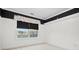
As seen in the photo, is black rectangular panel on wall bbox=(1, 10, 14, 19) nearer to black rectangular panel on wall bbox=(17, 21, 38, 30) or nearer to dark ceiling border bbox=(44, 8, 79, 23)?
black rectangular panel on wall bbox=(17, 21, 38, 30)

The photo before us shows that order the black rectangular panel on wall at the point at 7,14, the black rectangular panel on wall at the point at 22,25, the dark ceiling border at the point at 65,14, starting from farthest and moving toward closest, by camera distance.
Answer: the black rectangular panel on wall at the point at 22,25
the black rectangular panel on wall at the point at 7,14
the dark ceiling border at the point at 65,14

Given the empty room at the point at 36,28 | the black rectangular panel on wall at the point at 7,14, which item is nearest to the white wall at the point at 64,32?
the empty room at the point at 36,28

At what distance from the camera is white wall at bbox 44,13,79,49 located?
2.66 metres

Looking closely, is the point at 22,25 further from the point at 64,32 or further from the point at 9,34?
the point at 64,32

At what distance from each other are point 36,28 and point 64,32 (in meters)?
1.56

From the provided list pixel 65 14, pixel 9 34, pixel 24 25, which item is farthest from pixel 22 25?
pixel 65 14

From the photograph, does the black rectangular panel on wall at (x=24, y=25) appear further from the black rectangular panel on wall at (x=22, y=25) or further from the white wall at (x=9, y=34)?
the white wall at (x=9, y=34)

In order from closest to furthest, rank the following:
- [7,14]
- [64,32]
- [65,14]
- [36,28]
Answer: [7,14], [65,14], [64,32], [36,28]

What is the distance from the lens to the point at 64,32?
3127 mm

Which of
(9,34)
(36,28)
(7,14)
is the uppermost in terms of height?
(7,14)

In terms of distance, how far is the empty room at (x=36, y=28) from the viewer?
2.63 metres

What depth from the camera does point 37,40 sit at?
3.20m

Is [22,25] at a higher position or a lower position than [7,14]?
lower
